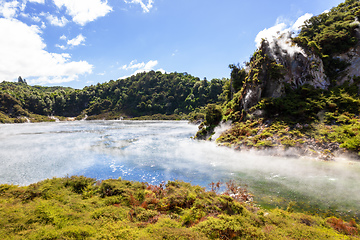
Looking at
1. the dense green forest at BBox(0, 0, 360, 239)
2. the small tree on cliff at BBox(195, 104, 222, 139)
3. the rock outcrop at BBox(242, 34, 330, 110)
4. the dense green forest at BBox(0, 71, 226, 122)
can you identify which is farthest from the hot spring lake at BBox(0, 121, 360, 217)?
the dense green forest at BBox(0, 71, 226, 122)

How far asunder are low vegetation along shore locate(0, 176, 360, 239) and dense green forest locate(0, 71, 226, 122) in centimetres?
12282

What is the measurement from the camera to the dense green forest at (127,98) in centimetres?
13462

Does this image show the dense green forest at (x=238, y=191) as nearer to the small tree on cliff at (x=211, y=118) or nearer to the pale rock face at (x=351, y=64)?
the small tree on cliff at (x=211, y=118)

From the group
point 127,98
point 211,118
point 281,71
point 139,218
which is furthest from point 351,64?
point 127,98

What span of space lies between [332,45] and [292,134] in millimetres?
25006

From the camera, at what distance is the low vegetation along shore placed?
5723mm

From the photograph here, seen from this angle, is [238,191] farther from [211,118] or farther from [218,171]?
[211,118]

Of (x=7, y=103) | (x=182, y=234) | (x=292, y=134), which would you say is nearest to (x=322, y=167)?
(x=292, y=134)

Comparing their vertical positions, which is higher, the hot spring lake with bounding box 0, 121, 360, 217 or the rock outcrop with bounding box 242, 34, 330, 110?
the rock outcrop with bounding box 242, 34, 330, 110

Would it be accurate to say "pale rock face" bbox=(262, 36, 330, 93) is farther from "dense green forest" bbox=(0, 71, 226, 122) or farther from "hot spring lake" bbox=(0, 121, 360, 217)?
"dense green forest" bbox=(0, 71, 226, 122)

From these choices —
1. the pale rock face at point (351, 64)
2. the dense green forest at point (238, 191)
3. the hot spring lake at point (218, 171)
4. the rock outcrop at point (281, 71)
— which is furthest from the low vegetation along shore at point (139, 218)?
the pale rock face at point (351, 64)

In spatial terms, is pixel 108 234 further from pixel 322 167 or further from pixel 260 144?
pixel 260 144

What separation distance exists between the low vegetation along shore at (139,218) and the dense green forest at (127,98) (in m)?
123

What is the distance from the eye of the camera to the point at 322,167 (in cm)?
1577
